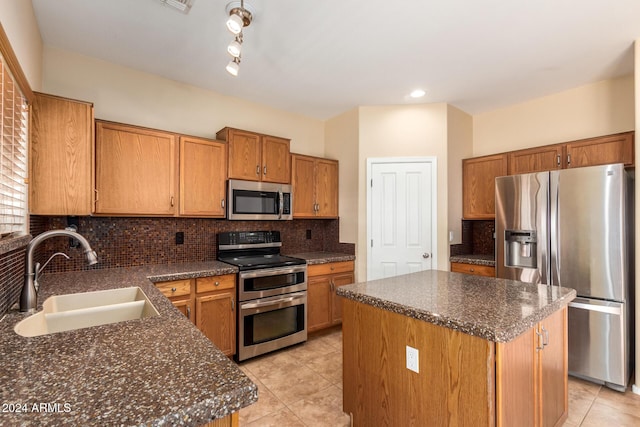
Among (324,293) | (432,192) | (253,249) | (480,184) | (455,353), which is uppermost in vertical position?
(480,184)

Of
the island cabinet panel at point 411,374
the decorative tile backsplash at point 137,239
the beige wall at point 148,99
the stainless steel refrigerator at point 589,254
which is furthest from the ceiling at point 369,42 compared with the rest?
the island cabinet panel at point 411,374

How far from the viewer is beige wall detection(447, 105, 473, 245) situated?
3.59m

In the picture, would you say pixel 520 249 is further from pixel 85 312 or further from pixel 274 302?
pixel 85 312

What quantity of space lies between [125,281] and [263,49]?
2.04 m

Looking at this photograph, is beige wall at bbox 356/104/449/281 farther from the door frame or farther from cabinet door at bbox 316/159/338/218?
cabinet door at bbox 316/159/338/218

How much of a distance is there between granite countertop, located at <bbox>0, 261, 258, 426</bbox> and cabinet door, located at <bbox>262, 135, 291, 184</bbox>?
7.36 feet

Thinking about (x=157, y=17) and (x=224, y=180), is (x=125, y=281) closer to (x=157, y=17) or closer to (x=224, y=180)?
(x=224, y=180)

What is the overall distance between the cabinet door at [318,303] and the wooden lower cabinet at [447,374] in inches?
58.5

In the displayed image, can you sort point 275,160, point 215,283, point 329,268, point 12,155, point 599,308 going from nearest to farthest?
point 12,155 < point 599,308 < point 215,283 < point 275,160 < point 329,268

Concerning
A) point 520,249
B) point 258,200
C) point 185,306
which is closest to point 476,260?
point 520,249

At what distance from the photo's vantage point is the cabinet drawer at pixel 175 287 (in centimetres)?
243

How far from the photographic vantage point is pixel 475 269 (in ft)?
11.0

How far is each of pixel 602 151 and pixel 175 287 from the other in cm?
393

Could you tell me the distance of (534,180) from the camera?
9.16 feet
